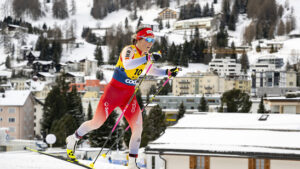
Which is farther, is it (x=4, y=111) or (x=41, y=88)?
(x=41, y=88)

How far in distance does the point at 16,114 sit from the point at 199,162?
134 feet

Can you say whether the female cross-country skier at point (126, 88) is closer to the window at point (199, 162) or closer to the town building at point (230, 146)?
the town building at point (230, 146)

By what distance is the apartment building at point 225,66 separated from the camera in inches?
3866

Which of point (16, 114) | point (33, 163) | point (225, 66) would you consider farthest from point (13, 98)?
point (225, 66)

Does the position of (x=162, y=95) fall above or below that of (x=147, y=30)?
below

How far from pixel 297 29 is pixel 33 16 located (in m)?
109

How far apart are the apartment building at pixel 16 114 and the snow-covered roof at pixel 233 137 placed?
122ft

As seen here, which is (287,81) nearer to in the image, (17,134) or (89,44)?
(17,134)

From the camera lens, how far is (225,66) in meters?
100

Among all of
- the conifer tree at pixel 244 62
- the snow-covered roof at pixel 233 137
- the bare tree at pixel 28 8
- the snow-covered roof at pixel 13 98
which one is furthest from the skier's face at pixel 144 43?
the bare tree at pixel 28 8

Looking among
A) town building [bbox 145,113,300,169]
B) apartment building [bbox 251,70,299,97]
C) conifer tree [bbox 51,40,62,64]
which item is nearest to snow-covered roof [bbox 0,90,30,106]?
town building [bbox 145,113,300,169]

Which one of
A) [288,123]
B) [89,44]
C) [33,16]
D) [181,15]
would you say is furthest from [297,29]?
[288,123]

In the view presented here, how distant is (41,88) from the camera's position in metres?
85.2

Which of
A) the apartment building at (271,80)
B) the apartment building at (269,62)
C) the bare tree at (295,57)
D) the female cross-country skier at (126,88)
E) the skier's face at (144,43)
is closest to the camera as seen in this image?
the female cross-country skier at (126,88)
